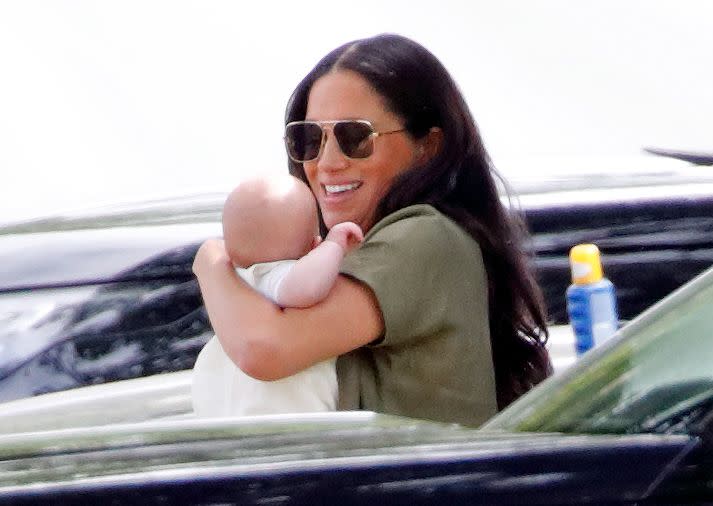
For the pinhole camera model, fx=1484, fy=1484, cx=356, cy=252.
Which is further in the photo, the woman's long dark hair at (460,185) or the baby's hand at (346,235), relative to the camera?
the woman's long dark hair at (460,185)

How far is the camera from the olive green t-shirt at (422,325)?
2514 mm

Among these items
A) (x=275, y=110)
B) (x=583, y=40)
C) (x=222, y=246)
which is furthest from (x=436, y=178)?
(x=583, y=40)

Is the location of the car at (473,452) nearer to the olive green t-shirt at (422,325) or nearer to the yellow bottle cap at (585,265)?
the olive green t-shirt at (422,325)

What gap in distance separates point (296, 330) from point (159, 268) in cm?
108

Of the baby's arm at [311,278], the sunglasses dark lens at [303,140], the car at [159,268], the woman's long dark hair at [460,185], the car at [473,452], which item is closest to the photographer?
the car at [473,452]

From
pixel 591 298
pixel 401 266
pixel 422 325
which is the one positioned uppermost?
pixel 401 266

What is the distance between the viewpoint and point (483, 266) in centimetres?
273

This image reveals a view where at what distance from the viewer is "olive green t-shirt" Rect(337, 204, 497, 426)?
251cm

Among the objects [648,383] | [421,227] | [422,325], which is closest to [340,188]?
[421,227]

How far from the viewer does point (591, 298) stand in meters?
3.15

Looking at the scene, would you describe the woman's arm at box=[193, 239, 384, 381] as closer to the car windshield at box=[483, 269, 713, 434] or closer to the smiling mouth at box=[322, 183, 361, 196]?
the smiling mouth at box=[322, 183, 361, 196]

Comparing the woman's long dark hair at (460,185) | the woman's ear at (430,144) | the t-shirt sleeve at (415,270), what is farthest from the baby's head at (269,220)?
the woman's ear at (430,144)

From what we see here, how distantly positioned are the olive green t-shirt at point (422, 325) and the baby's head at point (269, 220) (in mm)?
108

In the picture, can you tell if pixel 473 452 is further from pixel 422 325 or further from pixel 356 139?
pixel 356 139
